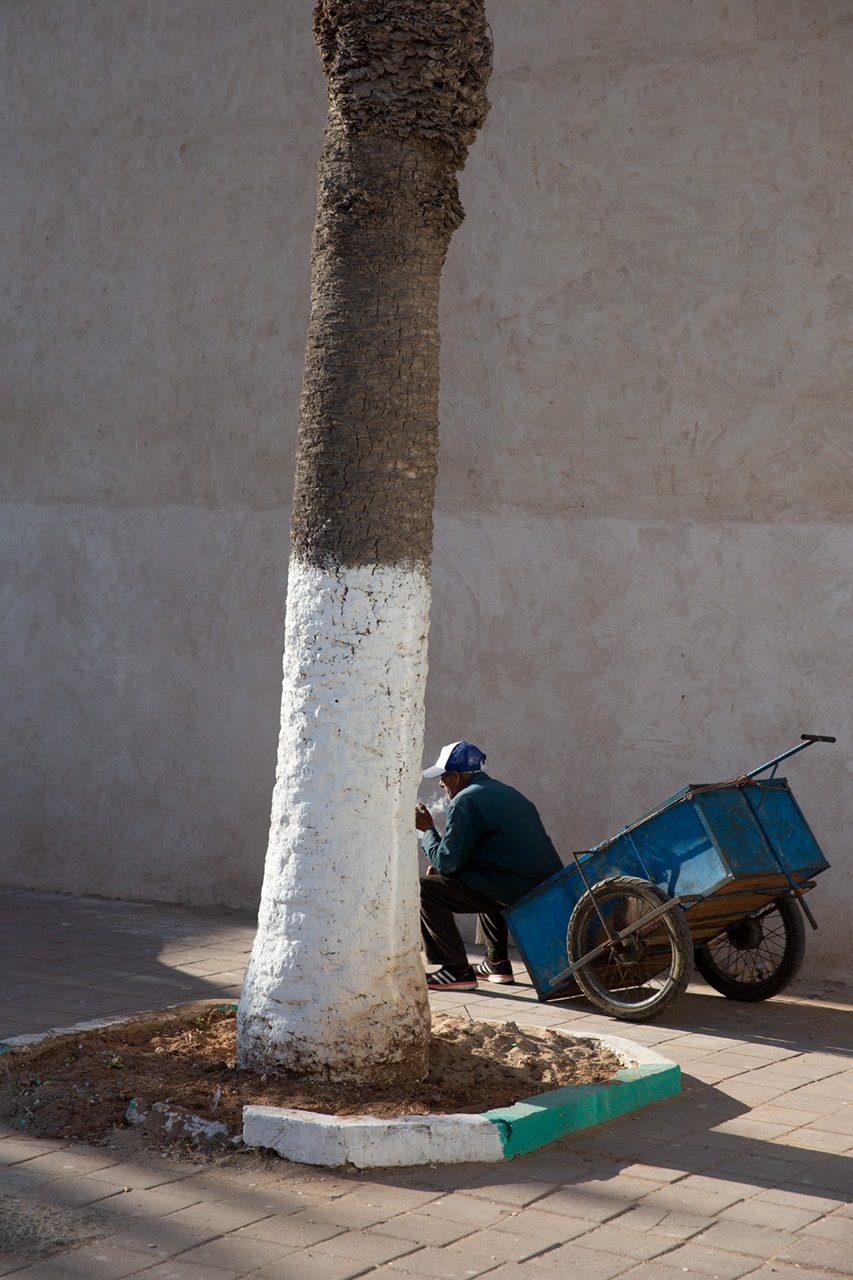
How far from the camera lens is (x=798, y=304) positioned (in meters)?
7.89

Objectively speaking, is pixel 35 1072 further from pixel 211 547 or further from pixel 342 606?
pixel 211 547

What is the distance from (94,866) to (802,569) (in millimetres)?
5365

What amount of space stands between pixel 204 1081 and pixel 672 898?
2.37 metres

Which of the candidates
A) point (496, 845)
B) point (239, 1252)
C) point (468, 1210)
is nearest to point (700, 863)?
point (496, 845)

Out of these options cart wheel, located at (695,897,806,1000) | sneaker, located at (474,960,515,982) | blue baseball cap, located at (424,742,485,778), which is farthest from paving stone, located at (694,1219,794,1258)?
blue baseball cap, located at (424,742,485,778)

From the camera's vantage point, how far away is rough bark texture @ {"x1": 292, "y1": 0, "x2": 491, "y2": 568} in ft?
17.2

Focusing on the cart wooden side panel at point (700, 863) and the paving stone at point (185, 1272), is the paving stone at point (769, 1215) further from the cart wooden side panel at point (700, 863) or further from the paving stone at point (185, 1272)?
the cart wooden side panel at point (700, 863)

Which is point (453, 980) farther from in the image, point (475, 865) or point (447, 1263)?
point (447, 1263)

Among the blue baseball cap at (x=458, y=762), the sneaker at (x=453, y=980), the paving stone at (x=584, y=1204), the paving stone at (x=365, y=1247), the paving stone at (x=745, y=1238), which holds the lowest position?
the paving stone at (x=365, y=1247)

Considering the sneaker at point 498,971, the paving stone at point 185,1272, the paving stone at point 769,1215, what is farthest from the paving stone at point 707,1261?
the sneaker at point 498,971

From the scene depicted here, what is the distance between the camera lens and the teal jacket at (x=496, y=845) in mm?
7441

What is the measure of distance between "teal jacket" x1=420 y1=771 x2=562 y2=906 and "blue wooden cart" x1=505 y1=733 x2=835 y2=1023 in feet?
0.85

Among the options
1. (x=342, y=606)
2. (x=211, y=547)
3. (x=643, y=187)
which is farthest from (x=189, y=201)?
(x=342, y=606)

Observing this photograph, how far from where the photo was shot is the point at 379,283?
5.29 metres
